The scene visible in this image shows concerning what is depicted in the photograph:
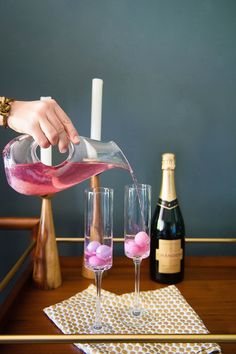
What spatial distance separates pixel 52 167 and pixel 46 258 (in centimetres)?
25

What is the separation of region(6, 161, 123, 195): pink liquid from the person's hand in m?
0.06

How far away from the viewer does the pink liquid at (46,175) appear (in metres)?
0.62

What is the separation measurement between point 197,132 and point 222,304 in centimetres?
50

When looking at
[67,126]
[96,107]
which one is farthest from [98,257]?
[96,107]

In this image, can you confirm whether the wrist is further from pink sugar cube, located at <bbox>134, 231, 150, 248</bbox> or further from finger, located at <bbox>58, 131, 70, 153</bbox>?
pink sugar cube, located at <bbox>134, 231, 150, 248</bbox>

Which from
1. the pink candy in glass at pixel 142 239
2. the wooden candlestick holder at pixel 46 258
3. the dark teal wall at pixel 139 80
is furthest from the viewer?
the dark teal wall at pixel 139 80

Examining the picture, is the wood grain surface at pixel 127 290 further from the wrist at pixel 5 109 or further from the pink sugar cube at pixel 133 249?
the wrist at pixel 5 109

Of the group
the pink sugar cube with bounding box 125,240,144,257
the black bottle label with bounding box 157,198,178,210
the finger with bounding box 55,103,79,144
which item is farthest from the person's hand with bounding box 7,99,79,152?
the black bottle label with bounding box 157,198,178,210

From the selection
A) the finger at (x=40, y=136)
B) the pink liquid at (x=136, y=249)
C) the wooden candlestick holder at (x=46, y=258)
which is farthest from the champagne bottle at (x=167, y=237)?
the finger at (x=40, y=136)

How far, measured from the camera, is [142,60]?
101 cm

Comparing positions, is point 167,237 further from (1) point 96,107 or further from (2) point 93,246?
(1) point 96,107

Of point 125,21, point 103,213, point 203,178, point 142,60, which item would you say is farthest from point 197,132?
point 103,213

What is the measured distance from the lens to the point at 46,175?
25.6 inches

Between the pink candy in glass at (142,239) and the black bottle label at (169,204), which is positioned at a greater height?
the black bottle label at (169,204)
